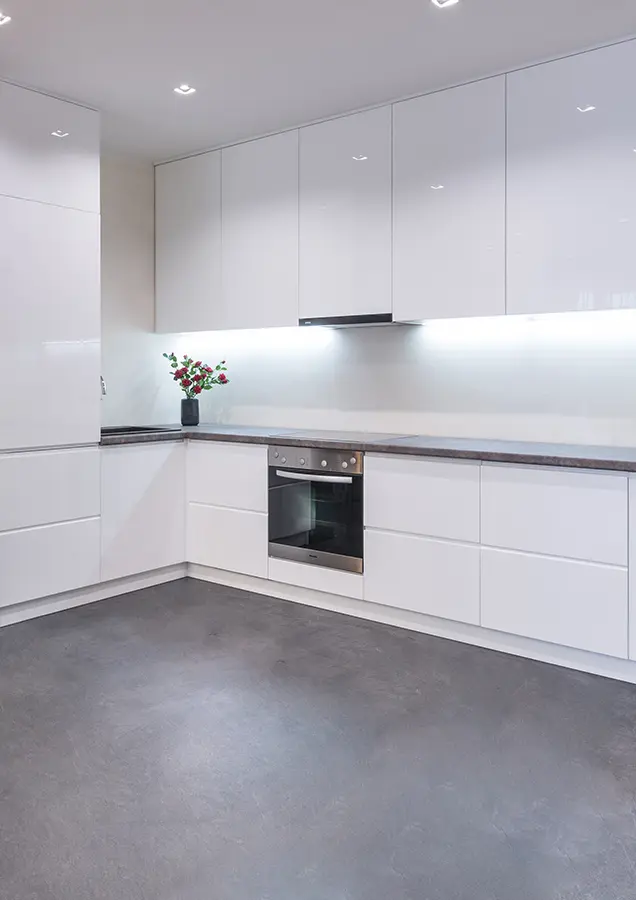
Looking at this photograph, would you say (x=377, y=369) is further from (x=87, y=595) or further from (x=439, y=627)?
(x=87, y=595)

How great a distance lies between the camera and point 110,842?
1879 millimetres

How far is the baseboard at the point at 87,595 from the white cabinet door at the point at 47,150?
1.93 meters

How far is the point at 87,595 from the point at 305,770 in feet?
6.74

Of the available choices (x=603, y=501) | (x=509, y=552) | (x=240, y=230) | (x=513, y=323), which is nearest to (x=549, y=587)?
(x=509, y=552)

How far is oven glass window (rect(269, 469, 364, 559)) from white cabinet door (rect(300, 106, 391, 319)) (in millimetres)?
908

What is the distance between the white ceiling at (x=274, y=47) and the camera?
273cm

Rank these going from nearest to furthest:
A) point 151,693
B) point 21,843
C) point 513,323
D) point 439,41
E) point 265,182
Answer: point 21,843 → point 151,693 → point 439,41 → point 513,323 → point 265,182

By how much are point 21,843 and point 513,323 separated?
2.93m

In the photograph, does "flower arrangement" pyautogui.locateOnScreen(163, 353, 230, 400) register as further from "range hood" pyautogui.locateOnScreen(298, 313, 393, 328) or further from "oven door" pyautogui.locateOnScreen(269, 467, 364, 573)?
"oven door" pyautogui.locateOnScreen(269, 467, 364, 573)

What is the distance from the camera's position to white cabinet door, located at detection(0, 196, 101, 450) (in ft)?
11.4

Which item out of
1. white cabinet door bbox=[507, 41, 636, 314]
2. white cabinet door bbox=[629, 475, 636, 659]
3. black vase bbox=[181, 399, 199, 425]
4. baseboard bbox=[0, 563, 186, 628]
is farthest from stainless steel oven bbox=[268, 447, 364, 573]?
white cabinet door bbox=[629, 475, 636, 659]

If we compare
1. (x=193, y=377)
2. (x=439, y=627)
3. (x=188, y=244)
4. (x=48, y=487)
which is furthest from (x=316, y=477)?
(x=188, y=244)

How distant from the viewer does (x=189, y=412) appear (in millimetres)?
4699

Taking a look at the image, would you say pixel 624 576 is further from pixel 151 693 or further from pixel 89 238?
pixel 89 238
